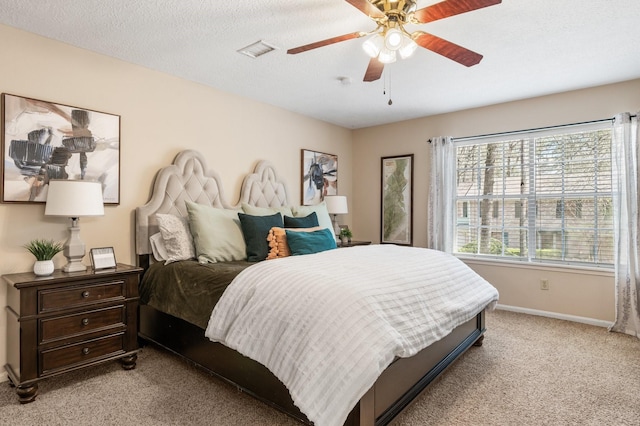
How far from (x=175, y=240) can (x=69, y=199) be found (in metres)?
0.84

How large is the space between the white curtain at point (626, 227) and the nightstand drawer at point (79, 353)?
4.50 m

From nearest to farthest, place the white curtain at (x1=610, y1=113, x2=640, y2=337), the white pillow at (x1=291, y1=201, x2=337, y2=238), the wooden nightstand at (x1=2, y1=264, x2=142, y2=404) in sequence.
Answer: the wooden nightstand at (x1=2, y1=264, x2=142, y2=404) < the white curtain at (x1=610, y1=113, x2=640, y2=337) < the white pillow at (x1=291, y1=201, x2=337, y2=238)

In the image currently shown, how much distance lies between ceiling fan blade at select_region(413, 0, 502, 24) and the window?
299cm

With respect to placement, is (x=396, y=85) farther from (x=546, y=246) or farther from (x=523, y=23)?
(x=546, y=246)

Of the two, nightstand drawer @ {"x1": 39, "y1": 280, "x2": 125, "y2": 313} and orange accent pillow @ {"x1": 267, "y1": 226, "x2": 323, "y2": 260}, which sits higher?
orange accent pillow @ {"x1": 267, "y1": 226, "x2": 323, "y2": 260}

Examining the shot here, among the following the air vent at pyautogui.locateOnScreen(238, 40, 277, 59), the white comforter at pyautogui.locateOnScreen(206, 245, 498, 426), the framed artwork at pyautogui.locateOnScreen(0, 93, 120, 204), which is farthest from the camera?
the air vent at pyautogui.locateOnScreen(238, 40, 277, 59)

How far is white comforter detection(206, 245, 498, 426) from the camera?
159 centimetres

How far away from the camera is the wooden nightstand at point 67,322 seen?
7.29 ft

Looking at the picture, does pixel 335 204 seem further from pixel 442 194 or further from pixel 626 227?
pixel 626 227

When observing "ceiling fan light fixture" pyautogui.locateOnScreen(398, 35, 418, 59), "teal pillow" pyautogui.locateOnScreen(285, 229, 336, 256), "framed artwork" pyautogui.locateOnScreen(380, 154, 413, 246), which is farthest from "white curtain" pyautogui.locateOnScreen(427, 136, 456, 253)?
"ceiling fan light fixture" pyautogui.locateOnScreen(398, 35, 418, 59)

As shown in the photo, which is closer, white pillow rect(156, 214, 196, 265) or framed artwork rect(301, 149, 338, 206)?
white pillow rect(156, 214, 196, 265)

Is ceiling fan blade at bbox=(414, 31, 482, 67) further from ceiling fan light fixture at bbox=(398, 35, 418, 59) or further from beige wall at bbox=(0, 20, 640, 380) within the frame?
beige wall at bbox=(0, 20, 640, 380)

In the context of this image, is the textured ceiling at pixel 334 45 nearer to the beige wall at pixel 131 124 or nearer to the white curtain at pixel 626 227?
the beige wall at pixel 131 124

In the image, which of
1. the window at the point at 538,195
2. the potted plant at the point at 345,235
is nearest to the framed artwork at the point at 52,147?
the potted plant at the point at 345,235
